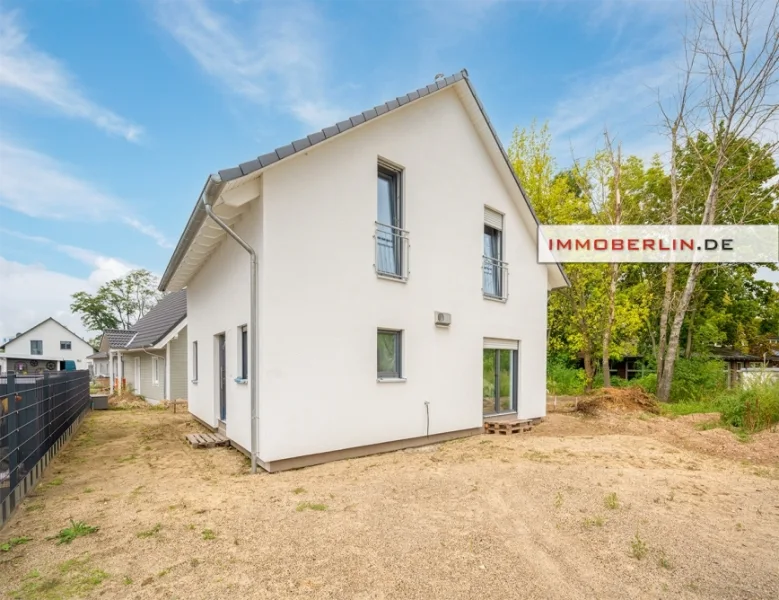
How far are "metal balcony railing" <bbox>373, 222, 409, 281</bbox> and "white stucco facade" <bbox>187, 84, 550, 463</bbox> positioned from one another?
0.17m

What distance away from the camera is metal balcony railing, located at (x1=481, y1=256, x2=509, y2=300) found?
403 inches

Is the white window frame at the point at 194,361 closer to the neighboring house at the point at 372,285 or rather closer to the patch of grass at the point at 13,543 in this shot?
the neighboring house at the point at 372,285

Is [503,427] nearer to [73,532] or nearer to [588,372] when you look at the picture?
[73,532]

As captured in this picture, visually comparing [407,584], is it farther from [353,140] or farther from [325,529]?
[353,140]

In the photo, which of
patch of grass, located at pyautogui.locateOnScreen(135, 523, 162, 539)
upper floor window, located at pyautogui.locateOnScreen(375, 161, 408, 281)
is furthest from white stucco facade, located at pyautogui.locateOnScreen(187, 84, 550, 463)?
patch of grass, located at pyautogui.locateOnScreen(135, 523, 162, 539)

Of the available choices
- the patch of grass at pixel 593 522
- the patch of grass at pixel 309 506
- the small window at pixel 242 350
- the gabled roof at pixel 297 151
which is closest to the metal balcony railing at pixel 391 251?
the gabled roof at pixel 297 151

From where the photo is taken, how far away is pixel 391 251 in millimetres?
8078

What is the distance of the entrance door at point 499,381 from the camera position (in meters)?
10.1

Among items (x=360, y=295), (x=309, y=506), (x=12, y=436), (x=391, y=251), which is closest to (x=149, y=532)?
(x=309, y=506)

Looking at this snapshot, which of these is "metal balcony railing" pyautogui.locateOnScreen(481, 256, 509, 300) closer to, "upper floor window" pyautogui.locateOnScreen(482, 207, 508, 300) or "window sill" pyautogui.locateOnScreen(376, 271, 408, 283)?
"upper floor window" pyautogui.locateOnScreen(482, 207, 508, 300)

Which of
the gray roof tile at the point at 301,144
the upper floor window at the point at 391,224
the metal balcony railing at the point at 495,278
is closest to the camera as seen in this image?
the gray roof tile at the point at 301,144

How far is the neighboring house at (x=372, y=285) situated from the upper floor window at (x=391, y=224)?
3cm

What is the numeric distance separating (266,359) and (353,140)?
3845mm

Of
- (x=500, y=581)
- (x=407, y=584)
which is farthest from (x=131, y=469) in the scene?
(x=500, y=581)
